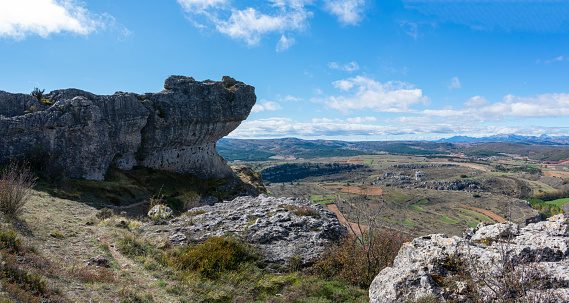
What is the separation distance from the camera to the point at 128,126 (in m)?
29.5

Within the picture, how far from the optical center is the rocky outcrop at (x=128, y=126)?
74.7 feet

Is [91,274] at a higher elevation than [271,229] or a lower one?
higher

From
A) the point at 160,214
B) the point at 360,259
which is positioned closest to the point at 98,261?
the point at 160,214

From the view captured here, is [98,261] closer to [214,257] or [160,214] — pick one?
[214,257]

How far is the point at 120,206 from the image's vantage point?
22.5 m

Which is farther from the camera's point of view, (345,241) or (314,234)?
(314,234)

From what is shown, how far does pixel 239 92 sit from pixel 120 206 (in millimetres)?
20722

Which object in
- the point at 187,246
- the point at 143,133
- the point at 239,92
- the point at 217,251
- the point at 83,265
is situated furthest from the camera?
the point at 239,92

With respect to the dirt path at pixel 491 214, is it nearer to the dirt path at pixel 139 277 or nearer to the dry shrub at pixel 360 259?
the dry shrub at pixel 360 259

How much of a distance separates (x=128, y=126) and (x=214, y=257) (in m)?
25.1

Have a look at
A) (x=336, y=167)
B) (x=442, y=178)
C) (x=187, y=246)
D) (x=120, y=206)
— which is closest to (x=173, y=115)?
(x=120, y=206)

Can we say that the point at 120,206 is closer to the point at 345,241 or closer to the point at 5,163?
the point at 5,163

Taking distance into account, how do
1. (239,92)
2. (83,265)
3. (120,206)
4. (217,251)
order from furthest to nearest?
A: (239,92)
(120,206)
(217,251)
(83,265)

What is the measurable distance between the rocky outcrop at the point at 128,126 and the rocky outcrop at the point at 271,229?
52.8 ft
